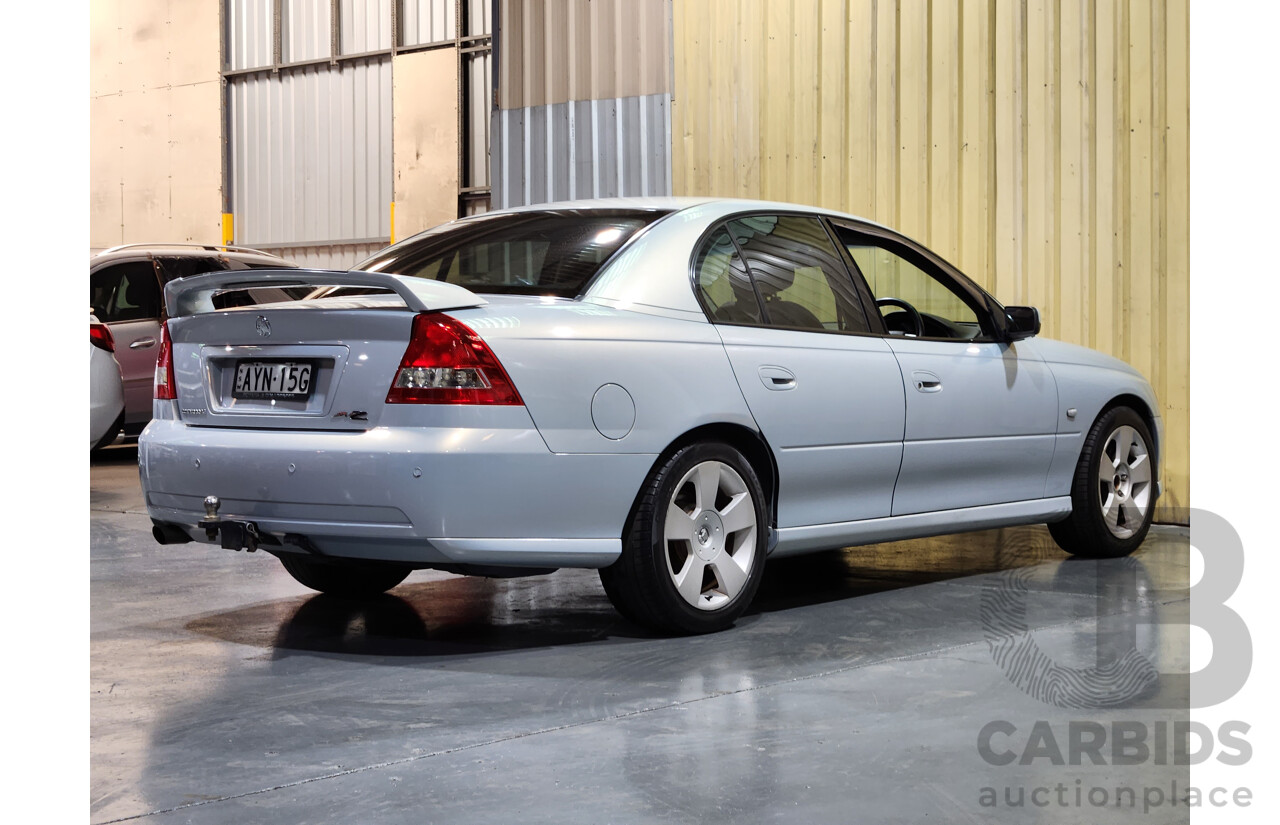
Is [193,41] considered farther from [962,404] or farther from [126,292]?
[962,404]

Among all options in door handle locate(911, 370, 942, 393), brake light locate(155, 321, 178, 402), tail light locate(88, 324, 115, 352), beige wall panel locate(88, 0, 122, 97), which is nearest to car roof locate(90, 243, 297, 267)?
tail light locate(88, 324, 115, 352)

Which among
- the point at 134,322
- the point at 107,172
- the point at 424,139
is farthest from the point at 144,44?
the point at 134,322

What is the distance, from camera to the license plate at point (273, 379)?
4.29m

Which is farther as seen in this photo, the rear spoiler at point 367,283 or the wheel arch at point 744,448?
the wheel arch at point 744,448

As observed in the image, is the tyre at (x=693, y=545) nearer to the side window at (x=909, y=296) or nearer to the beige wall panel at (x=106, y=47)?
the side window at (x=909, y=296)

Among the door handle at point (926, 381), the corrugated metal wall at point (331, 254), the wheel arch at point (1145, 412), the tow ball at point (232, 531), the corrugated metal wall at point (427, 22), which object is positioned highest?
the corrugated metal wall at point (427, 22)


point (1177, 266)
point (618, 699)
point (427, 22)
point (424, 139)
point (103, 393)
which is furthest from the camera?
point (427, 22)

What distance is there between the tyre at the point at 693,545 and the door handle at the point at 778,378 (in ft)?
0.91

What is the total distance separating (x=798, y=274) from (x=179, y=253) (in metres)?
8.32

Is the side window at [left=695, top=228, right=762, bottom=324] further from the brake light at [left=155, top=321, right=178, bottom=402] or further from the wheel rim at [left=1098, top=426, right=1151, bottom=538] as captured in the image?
the wheel rim at [left=1098, top=426, right=1151, bottom=538]

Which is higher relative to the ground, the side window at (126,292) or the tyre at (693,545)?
the side window at (126,292)

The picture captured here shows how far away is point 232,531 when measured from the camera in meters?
4.30

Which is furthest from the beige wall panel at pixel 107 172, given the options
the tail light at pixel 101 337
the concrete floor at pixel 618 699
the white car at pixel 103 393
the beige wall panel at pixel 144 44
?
the concrete floor at pixel 618 699

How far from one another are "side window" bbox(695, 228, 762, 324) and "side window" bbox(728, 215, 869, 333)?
5cm
